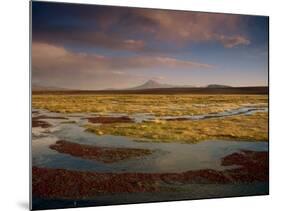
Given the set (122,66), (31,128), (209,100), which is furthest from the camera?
(209,100)

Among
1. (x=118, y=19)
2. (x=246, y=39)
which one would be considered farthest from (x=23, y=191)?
(x=246, y=39)

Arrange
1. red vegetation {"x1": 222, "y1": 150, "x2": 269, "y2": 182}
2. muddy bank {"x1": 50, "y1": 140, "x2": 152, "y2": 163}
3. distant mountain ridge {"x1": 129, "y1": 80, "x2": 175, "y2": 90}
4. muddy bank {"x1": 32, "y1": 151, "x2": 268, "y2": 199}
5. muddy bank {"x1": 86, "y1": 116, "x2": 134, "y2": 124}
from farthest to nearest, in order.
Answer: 1. red vegetation {"x1": 222, "y1": 150, "x2": 269, "y2": 182}
2. distant mountain ridge {"x1": 129, "y1": 80, "x2": 175, "y2": 90}
3. muddy bank {"x1": 86, "y1": 116, "x2": 134, "y2": 124}
4. muddy bank {"x1": 50, "y1": 140, "x2": 152, "y2": 163}
5. muddy bank {"x1": 32, "y1": 151, "x2": 268, "y2": 199}

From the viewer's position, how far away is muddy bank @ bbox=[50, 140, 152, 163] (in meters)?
5.36

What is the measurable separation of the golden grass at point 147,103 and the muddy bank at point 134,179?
0.65 meters

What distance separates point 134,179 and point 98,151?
0.52 metres

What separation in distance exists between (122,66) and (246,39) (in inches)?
64.7

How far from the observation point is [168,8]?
18.8ft

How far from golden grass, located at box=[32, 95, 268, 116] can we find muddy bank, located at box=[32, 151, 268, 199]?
651 millimetres

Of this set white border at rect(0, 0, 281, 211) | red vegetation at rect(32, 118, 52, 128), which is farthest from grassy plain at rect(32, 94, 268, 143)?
white border at rect(0, 0, 281, 211)

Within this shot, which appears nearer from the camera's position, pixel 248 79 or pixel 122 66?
pixel 122 66

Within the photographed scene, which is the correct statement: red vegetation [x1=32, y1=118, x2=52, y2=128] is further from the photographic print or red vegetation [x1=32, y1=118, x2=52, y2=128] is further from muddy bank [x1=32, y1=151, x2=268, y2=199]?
muddy bank [x1=32, y1=151, x2=268, y2=199]

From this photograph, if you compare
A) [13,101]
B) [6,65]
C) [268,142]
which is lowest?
[268,142]

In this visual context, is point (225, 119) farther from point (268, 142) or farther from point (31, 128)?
point (31, 128)

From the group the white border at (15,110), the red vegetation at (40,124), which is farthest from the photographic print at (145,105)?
the white border at (15,110)
